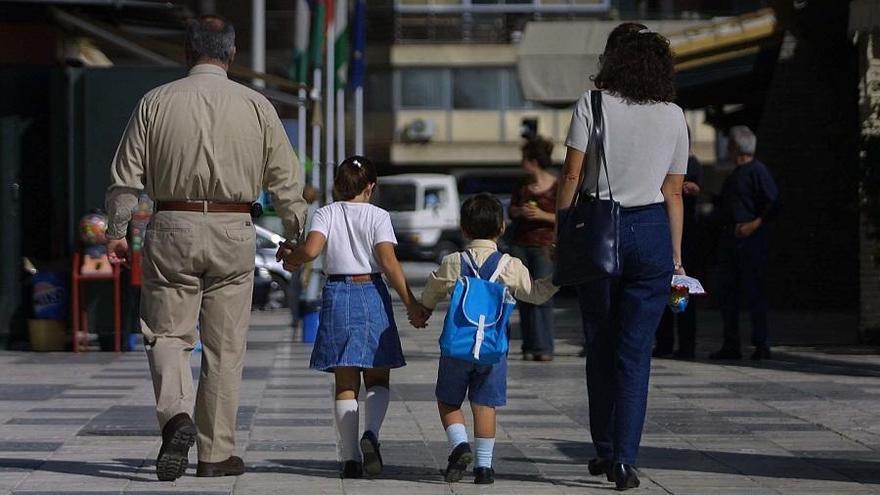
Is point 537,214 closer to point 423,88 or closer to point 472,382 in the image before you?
point 472,382

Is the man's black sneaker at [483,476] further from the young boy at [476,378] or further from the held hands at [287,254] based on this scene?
the held hands at [287,254]

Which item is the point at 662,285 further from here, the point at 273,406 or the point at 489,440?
the point at 273,406

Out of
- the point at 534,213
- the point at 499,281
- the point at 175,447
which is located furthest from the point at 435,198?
the point at 175,447

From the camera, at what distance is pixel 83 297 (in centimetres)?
1509

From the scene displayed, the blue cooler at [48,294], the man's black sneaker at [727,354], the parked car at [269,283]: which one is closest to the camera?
the man's black sneaker at [727,354]

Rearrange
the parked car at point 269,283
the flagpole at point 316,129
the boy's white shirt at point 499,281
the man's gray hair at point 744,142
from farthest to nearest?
the parked car at point 269,283 < the flagpole at point 316,129 < the man's gray hair at point 744,142 < the boy's white shirt at point 499,281

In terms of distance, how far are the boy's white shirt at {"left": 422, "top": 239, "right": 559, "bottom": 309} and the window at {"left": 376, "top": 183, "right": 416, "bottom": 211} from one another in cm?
3774

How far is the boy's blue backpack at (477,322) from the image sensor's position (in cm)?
715

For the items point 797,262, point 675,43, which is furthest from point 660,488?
point 797,262

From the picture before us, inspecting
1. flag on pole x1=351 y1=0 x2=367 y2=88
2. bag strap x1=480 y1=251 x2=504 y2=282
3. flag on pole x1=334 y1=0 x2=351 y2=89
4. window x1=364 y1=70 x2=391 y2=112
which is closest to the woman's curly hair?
bag strap x1=480 y1=251 x2=504 y2=282

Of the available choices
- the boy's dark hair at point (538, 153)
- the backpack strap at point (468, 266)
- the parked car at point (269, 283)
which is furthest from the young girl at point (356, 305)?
the parked car at point (269, 283)

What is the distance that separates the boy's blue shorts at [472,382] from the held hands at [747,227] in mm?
6243

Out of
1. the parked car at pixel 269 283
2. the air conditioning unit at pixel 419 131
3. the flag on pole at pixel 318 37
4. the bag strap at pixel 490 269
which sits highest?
the flag on pole at pixel 318 37

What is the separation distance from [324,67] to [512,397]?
17255 mm
